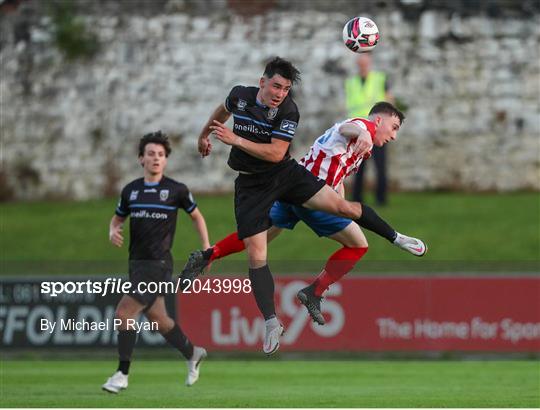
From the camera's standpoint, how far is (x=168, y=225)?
12.9 metres

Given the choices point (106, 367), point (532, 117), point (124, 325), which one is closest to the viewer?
point (124, 325)

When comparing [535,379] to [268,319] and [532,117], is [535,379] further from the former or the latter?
[532,117]

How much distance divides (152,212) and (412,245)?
2.83m

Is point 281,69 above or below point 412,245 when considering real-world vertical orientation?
above

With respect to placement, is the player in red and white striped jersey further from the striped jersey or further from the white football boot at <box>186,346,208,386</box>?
the white football boot at <box>186,346,208,386</box>

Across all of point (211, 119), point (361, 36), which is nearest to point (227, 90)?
point (361, 36)

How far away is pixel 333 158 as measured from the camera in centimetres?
1117

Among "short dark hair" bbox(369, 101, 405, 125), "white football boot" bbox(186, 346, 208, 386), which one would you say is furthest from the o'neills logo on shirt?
"white football boot" bbox(186, 346, 208, 386)

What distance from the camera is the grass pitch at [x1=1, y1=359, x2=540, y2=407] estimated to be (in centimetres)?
1194

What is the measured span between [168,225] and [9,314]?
16.7 ft


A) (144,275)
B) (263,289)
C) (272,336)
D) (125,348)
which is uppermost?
(144,275)

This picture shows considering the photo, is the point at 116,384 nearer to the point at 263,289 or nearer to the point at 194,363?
the point at 194,363

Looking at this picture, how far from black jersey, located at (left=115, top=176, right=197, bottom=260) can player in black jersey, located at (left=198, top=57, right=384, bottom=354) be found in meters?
2.01

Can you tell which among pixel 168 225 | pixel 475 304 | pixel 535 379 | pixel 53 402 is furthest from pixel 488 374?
pixel 53 402
